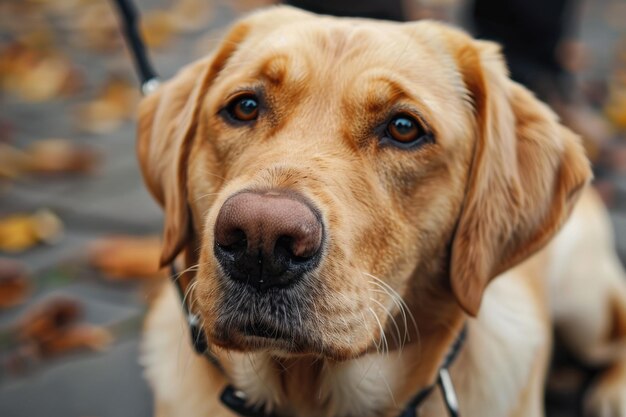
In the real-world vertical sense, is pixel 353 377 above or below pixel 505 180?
below

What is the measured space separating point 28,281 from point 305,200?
2.63 metres

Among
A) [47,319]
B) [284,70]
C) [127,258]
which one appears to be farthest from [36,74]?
[284,70]

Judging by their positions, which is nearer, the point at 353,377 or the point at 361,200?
the point at 361,200

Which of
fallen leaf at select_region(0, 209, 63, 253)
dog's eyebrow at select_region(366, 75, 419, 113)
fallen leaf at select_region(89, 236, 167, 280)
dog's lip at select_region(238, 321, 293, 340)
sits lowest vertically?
fallen leaf at select_region(89, 236, 167, 280)

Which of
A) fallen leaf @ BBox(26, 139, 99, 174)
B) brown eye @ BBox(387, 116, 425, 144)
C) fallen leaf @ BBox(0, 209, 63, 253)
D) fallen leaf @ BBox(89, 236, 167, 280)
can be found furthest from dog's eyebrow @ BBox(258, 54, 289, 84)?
fallen leaf @ BBox(26, 139, 99, 174)

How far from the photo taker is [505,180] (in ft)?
8.36

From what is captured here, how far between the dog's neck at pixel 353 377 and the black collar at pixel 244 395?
22mm

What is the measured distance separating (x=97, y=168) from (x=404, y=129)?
3455mm

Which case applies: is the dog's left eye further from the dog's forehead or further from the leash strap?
the leash strap

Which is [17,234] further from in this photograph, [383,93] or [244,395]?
[383,93]

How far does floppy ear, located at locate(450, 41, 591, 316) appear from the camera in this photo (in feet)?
8.20

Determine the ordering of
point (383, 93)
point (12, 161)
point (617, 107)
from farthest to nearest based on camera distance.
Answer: point (617, 107) → point (12, 161) → point (383, 93)

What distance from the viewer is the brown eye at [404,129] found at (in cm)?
243

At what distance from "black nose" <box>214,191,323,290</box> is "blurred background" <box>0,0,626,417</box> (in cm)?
175
